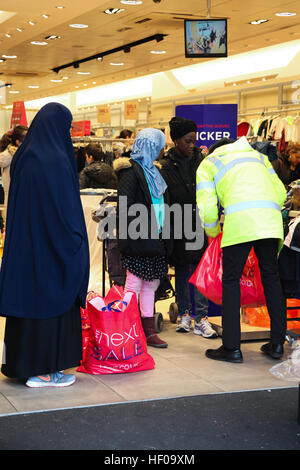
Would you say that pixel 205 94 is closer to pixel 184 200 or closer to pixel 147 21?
pixel 147 21

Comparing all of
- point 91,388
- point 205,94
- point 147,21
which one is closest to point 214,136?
point 91,388

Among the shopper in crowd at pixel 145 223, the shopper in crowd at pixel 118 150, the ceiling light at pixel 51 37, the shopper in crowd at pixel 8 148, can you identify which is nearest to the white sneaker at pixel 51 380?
the shopper in crowd at pixel 145 223

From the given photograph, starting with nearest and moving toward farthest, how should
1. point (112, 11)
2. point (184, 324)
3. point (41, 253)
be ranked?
point (41, 253), point (184, 324), point (112, 11)

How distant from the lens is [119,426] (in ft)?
9.87

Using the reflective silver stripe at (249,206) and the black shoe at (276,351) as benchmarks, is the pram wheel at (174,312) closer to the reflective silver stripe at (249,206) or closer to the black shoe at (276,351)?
the black shoe at (276,351)

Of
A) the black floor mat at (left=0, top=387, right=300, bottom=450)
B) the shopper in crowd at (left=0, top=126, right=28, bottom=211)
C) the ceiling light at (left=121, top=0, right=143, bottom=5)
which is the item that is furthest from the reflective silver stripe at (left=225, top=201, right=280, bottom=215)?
the ceiling light at (left=121, top=0, right=143, bottom=5)

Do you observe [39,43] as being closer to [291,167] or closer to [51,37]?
[51,37]

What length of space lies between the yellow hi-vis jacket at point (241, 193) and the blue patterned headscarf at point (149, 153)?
40 cm

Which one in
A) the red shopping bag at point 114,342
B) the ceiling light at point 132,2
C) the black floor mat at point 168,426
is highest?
the ceiling light at point 132,2

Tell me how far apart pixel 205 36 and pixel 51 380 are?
568cm

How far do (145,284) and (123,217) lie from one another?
1.69 ft

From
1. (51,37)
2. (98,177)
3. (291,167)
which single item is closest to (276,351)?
(98,177)

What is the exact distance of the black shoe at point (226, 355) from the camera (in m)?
4.20

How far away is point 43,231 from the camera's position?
3.57 metres
